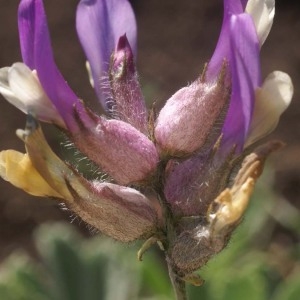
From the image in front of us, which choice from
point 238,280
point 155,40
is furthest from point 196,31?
point 238,280

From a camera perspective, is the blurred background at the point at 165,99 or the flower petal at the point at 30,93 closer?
the flower petal at the point at 30,93

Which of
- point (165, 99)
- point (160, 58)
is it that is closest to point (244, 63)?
point (165, 99)

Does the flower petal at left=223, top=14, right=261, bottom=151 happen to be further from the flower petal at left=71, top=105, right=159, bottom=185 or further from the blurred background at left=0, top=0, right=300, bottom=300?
the blurred background at left=0, top=0, right=300, bottom=300

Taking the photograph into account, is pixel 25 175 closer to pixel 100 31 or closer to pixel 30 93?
pixel 30 93

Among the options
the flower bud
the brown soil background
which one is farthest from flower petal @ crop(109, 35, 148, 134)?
the brown soil background

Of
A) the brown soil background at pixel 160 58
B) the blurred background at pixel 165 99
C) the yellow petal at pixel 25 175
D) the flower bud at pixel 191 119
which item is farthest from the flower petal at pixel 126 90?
the brown soil background at pixel 160 58

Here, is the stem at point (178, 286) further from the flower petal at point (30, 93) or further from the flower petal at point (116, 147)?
the flower petal at point (30, 93)
